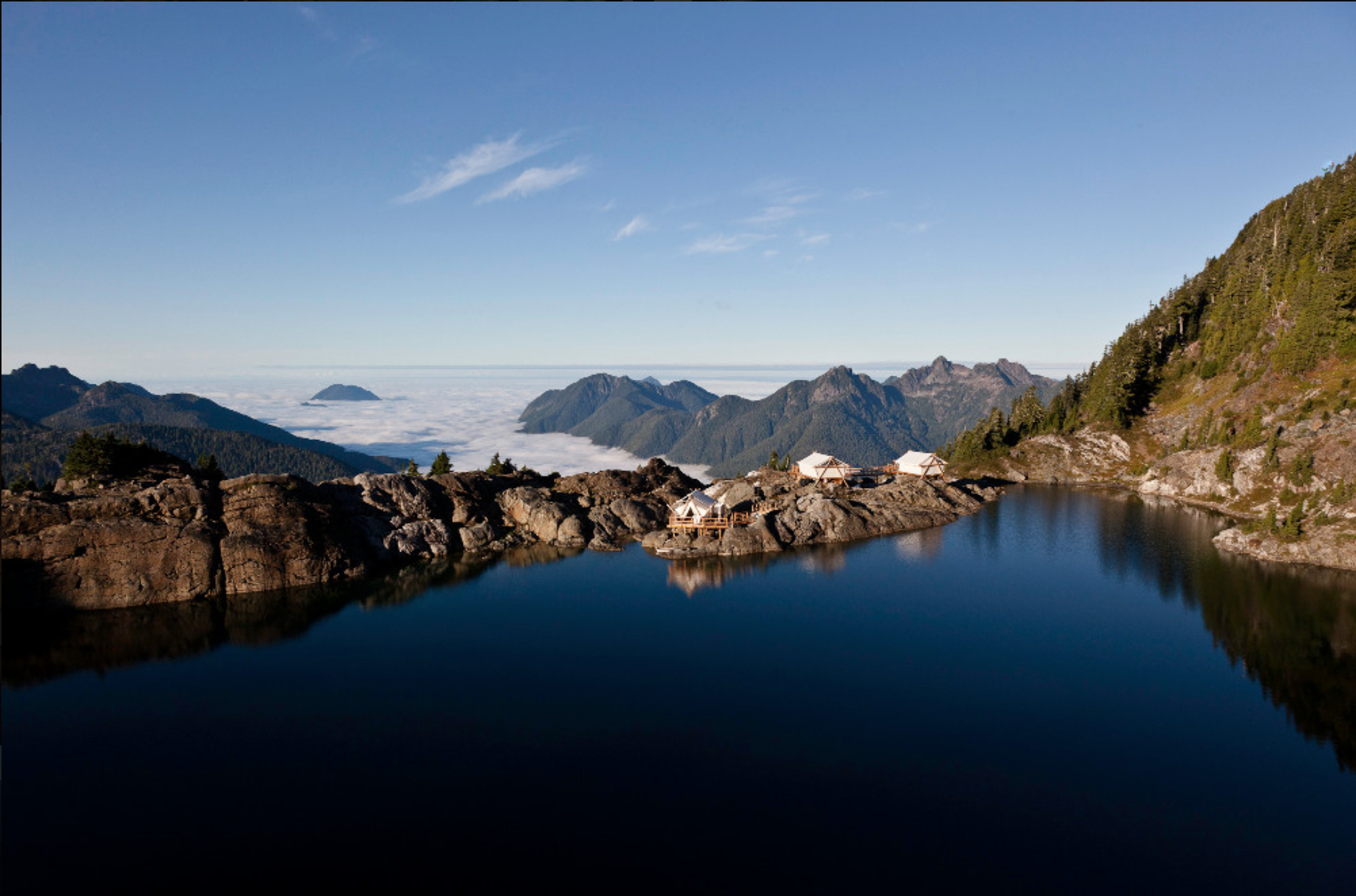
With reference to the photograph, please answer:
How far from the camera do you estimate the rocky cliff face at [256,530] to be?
223 ft

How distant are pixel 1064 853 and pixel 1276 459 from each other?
9606 centimetres

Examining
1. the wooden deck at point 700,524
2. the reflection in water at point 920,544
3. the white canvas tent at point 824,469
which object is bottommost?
the reflection in water at point 920,544

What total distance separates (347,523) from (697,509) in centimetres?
4660

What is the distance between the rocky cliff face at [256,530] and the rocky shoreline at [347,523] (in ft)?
0.47

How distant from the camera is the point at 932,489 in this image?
116750mm

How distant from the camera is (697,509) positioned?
9638 cm

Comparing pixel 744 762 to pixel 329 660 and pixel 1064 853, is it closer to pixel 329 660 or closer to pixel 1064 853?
pixel 1064 853

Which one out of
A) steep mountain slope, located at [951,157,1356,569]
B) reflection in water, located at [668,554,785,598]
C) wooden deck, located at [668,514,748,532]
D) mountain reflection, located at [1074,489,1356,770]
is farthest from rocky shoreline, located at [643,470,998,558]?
steep mountain slope, located at [951,157,1356,569]

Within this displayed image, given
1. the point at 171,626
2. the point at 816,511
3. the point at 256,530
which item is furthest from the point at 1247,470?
the point at 171,626

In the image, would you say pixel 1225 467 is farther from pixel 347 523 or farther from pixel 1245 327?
pixel 347 523

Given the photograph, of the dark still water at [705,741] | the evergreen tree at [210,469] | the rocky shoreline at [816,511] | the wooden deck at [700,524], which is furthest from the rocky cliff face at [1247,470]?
the evergreen tree at [210,469]

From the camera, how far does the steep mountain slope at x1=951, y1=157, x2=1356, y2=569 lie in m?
85.9

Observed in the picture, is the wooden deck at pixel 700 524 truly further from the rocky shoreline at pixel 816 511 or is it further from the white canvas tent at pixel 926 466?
the white canvas tent at pixel 926 466

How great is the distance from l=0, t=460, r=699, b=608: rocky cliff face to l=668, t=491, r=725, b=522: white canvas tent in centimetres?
760
